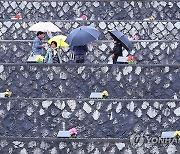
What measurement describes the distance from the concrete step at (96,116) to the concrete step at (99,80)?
170 centimetres

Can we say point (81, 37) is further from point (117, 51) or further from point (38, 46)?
point (38, 46)

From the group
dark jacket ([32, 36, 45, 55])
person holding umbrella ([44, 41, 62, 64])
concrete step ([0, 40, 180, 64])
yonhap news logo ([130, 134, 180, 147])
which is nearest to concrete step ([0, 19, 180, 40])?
concrete step ([0, 40, 180, 64])

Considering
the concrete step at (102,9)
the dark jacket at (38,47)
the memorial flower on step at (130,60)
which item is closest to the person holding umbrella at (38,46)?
the dark jacket at (38,47)

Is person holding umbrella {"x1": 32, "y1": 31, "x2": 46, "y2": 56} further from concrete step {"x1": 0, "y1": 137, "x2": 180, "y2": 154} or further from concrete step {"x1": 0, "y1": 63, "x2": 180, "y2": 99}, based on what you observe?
concrete step {"x1": 0, "y1": 137, "x2": 180, "y2": 154}

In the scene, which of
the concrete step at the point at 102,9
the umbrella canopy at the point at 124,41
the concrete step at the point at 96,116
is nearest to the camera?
the concrete step at the point at 96,116

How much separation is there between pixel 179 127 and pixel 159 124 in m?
0.33

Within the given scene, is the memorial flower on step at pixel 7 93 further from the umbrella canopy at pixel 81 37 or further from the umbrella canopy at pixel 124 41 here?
the umbrella canopy at pixel 124 41

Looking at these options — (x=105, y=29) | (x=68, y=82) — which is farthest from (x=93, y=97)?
(x=105, y=29)

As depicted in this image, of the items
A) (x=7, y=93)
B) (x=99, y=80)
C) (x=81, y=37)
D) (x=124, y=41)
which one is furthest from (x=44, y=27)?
(x=7, y=93)

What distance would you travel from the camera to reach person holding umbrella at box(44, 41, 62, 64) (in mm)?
16594

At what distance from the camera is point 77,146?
12.1m

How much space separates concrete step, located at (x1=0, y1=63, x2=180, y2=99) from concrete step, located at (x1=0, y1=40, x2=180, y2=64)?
1626mm

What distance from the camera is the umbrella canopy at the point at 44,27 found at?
18.0 meters

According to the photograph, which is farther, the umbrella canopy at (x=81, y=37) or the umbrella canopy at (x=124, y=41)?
the umbrella canopy at (x=124, y=41)
